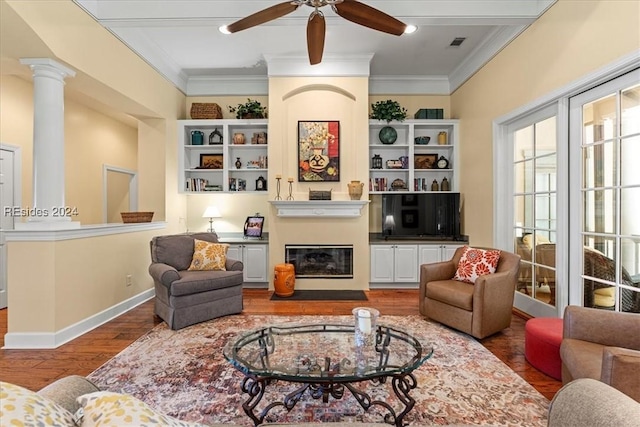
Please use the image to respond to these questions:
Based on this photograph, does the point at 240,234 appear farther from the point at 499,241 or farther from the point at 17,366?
the point at 499,241

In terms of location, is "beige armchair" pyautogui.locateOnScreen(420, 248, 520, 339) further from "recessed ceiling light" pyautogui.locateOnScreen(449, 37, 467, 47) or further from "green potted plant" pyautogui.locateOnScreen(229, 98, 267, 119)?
"green potted plant" pyautogui.locateOnScreen(229, 98, 267, 119)

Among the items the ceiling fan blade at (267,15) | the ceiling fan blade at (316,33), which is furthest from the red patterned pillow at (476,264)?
the ceiling fan blade at (267,15)

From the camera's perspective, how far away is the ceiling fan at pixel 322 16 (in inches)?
93.2

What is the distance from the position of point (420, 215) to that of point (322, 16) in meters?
3.50

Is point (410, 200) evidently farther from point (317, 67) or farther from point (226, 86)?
point (226, 86)

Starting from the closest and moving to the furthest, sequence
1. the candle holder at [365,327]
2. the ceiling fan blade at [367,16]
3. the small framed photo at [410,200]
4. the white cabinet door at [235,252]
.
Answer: the candle holder at [365,327] < the ceiling fan blade at [367,16] < the white cabinet door at [235,252] < the small framed photo at [410,200]

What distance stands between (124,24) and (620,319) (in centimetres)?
491

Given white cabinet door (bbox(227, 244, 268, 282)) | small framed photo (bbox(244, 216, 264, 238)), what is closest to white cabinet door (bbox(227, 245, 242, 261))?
white cabinet door (bbox(227, 244, 268, 282))

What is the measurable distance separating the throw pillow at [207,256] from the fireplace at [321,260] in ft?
4.08

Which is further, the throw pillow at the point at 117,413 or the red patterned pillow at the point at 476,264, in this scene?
the red patterned pillow at the point at 476,264

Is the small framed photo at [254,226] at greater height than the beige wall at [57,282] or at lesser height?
greater

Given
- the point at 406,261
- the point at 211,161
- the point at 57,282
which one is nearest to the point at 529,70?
the point at 406,261

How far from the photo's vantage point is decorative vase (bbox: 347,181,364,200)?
4.92 metres

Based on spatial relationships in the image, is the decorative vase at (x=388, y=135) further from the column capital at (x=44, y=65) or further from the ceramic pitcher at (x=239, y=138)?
the column capital at (x=44, y=65)
